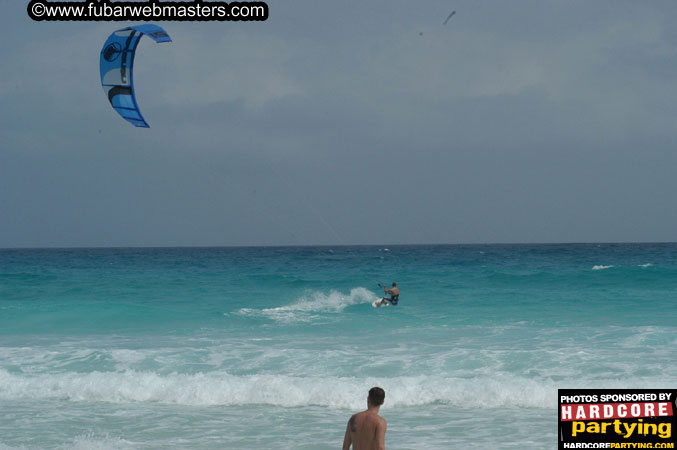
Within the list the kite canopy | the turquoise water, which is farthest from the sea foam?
the kite canopy

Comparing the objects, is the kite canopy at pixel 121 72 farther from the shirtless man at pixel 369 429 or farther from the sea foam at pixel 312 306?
the shirtless man at pixel 369 429

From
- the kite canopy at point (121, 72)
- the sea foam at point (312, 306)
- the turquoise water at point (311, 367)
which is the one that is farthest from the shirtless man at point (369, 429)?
the sea foam at point (312, 306)

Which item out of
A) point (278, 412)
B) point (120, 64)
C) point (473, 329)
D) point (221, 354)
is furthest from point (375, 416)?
point (473, 329)

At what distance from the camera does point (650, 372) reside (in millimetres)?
12461

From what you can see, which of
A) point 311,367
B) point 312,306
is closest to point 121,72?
point 311,367

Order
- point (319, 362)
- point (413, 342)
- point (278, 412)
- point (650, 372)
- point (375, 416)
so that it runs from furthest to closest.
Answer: point (413, 342), point (319, 362), point (650, 372), point (278, 412), point (375, 416)

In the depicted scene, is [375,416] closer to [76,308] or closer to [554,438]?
[554,438]

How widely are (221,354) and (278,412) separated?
4.78m

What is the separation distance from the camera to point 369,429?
5.88 meters

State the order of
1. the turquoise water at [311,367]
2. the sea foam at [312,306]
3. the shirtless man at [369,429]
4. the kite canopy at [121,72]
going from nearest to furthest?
the shirtless man at [369,429] < the turquoise water at [311,367] < the kite canopy at [121,72] < the sea foam at [312,306]

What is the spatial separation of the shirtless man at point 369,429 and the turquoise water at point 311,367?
10.4 feet

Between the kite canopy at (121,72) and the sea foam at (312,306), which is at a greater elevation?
the kite canopy at (121,72)

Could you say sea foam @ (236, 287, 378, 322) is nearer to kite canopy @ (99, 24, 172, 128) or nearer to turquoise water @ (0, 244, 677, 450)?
turquoise water @ (0, 244, 677, 450)

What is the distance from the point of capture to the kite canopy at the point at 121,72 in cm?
1464
